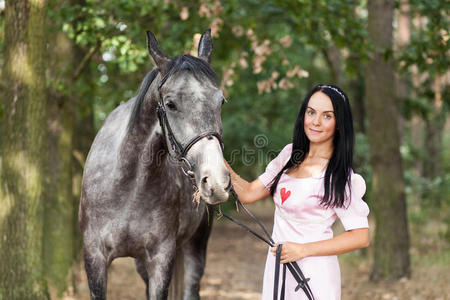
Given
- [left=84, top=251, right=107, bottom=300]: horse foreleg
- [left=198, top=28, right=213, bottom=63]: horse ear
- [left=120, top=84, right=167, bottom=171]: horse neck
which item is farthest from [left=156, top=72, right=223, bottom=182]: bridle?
[left=84, top=251, right=107, bottom=300]: horse foreleg

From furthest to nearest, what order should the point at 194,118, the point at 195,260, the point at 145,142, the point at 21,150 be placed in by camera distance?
the point at 195,260
the point at 21,150
the point at 145,142
the point at 194,118

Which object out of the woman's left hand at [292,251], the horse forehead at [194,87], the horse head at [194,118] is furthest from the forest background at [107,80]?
the woman's left hand at [292,251]

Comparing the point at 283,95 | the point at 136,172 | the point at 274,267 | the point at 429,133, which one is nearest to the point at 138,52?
the point at 136,172

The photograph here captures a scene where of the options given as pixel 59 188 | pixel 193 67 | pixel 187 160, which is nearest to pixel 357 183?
pixel 187 160

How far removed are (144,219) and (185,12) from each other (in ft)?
11.3

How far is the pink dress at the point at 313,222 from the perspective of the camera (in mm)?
2598

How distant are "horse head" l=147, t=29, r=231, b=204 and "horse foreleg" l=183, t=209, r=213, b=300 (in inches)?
77.7

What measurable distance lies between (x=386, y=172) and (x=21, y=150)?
560 centimetres

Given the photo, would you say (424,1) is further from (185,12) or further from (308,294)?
(308,294)

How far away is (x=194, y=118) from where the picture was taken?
2.52 m

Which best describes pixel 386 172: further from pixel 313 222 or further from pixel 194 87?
pixel 194 87

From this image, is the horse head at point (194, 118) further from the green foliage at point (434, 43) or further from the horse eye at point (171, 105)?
the green foliage at point (434, 43)

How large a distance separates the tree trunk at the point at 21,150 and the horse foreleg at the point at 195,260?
1.33 m

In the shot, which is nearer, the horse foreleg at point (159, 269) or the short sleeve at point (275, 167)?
the short sleeve at point (275, 167)
